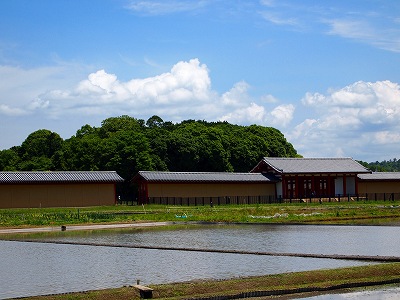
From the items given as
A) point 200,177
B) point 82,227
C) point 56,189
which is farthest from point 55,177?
point 82,227

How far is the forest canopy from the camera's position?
6097cm

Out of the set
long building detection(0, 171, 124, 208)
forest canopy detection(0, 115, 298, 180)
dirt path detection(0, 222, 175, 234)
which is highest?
forest canopy detection(0, 115, 298, 180)

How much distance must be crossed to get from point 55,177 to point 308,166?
24010mm

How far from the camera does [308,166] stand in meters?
61.1

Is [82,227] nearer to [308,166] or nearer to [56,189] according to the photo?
[56,189]

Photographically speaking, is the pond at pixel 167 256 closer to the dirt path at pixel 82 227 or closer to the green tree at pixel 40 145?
the dirt path at pixel 82 227

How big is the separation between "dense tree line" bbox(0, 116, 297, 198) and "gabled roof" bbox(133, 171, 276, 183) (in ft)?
17.9

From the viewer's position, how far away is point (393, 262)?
16.4m

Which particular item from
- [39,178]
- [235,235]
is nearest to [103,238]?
[235,235]

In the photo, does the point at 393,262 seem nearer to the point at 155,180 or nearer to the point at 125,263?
the point at 125,263

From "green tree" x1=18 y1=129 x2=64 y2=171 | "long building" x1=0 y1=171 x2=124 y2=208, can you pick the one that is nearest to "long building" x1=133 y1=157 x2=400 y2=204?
"long building" x1=0 y1=171 x2=124 y2=208

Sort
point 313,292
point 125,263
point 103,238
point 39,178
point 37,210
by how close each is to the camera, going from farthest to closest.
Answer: point 39,178 < point 37,210 < point 103,238 < point 125,263 < point 313,292

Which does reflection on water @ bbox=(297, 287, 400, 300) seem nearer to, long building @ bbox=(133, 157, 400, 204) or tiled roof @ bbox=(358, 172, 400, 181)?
long building @ bbox=(133, 157, 400, 204)

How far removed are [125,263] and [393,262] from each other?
732 cm
